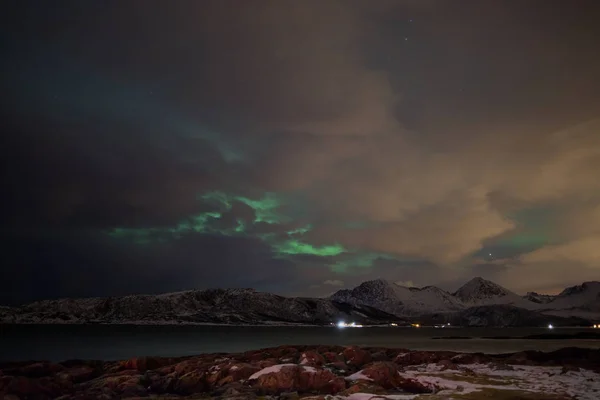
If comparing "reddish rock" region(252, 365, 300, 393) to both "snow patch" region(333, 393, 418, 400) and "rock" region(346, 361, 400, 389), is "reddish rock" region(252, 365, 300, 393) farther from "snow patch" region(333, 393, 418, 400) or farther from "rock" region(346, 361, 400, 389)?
"rock" region(346, 361, 400, 389)

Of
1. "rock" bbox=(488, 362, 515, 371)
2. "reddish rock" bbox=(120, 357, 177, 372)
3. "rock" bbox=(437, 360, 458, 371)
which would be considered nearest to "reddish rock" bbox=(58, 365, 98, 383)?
"reddish rock" bbox=(120, 357, 177, 372)

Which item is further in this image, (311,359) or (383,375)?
(311,359)

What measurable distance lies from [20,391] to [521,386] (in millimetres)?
30431

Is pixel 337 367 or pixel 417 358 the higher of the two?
pixel 417 358

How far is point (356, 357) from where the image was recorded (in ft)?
141

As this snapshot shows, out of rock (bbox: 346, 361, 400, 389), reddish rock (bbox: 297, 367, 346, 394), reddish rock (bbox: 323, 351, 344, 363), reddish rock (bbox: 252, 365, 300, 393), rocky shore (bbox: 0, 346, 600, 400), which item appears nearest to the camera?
rocky shore (bbox: 0, 346, 600, 400)

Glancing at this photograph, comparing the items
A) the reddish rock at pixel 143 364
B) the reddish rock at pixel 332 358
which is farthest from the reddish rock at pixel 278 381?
the reddish rock at pixel 332 358

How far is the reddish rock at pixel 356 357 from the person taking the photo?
4222cm

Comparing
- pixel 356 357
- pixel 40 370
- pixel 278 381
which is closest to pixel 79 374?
pixel 40 370

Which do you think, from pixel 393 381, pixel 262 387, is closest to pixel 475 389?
pixel 393 381

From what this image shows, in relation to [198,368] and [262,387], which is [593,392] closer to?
[262,387]

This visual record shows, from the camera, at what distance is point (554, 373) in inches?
1419

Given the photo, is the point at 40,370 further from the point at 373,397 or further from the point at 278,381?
the point at 373,397

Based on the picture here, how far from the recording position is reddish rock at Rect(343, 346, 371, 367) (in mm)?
42219
